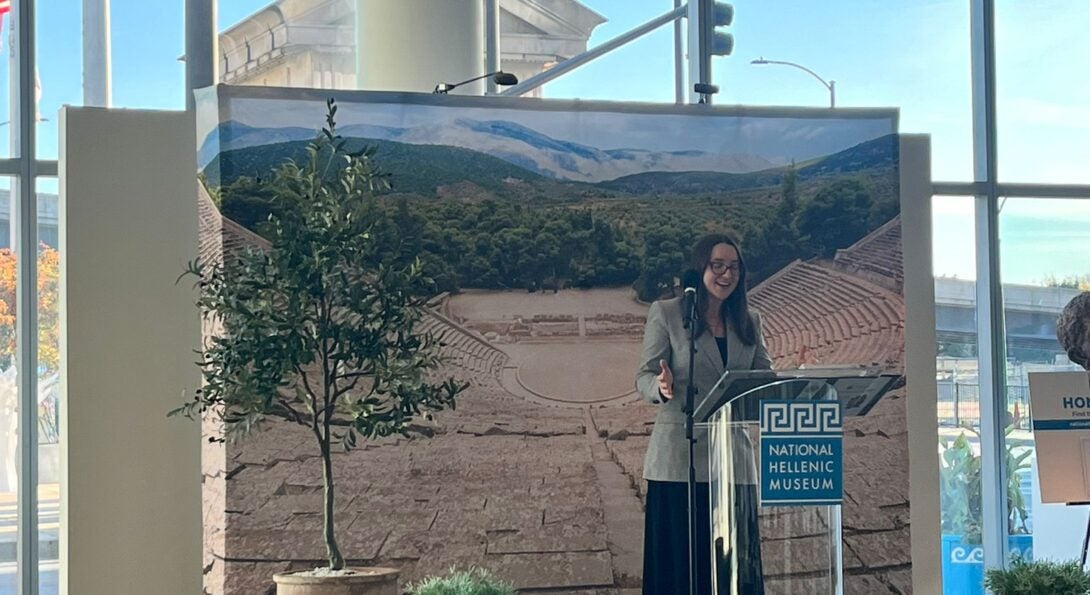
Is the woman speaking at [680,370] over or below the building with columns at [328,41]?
below

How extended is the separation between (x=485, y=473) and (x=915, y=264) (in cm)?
253

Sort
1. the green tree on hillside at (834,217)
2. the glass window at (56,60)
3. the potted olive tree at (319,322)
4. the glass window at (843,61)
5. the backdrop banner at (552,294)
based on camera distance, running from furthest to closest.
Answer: the glass window at (843,61)
the glass window at (56,60)
the green tree on hillside at (834,217)
the backdrop banner at (552,294)
the potted olive tree at (319,322)

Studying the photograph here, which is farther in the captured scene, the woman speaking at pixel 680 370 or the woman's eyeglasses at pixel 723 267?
the woman's eyeglasses at pixel 723 267

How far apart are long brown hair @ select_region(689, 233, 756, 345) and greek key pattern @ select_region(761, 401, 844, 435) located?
2124 millimetres

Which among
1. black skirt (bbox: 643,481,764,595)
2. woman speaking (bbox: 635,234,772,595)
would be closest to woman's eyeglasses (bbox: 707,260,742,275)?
woman speaking (bbox: 635,234,772,595)

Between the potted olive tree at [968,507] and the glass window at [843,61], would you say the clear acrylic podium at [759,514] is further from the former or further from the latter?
the potted olive tree at [968,507]

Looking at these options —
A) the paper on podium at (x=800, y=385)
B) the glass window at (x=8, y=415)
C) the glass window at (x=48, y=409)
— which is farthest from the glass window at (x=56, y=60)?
the paper on podium at (x=800, y=385)

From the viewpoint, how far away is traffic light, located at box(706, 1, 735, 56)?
7.74m

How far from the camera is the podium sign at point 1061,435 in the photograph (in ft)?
22.3

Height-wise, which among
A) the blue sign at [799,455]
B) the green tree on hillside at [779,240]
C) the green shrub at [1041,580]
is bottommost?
the green shrub at [1041,580]

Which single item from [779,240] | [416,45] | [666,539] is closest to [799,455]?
[666,539]

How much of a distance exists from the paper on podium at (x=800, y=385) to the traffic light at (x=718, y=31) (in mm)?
3420

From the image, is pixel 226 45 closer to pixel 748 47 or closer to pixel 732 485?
pixel 748 47

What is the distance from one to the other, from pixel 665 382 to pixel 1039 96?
3531mm
